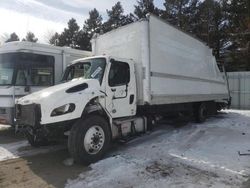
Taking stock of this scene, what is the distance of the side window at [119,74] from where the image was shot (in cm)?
812

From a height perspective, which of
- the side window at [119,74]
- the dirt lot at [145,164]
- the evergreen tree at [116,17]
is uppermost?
the evergreen tree at [116,17]

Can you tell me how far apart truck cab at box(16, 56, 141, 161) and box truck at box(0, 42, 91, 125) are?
71.8 inches

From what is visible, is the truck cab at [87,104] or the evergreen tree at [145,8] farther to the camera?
the evergreen tree at [145,8]

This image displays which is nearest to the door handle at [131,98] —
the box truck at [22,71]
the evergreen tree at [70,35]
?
the box truck at [22,71]

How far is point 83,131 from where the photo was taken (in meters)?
7.09

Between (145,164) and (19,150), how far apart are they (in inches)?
149

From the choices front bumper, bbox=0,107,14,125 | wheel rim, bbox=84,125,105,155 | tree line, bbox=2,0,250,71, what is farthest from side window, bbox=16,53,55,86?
tree line, bbox=2,0,250,71

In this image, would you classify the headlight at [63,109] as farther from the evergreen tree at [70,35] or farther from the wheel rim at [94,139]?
the evergreen tree at [70,35]

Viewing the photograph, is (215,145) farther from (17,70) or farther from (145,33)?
(17,70)

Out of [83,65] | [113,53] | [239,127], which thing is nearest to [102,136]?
[83,65]

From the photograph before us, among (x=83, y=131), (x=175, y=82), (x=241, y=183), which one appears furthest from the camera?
(x=175, y=82)

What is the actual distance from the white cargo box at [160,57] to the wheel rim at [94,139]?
1.92 metres

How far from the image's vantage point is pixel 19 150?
873cm

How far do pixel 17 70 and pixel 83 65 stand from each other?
269cm
